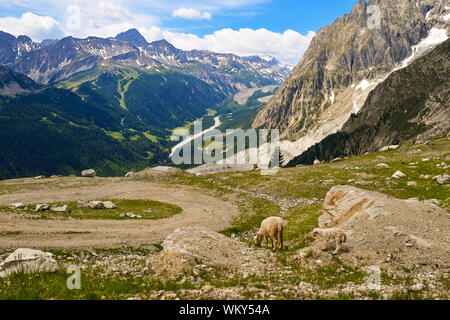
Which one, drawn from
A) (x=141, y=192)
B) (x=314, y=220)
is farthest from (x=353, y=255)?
(x=141, y=192)

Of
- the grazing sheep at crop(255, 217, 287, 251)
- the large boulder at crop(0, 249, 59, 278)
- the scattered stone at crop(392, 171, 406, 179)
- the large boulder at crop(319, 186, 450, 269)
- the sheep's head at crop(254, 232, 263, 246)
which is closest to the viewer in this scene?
the large boulder at crop(0, 249, 59, 278)

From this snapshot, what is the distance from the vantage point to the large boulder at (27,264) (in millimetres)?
17772

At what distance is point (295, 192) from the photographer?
62.6 m

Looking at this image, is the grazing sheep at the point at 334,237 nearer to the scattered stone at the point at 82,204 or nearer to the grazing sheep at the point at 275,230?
the grazing sheep at the point at 275,230

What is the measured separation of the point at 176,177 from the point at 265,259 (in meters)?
65.5

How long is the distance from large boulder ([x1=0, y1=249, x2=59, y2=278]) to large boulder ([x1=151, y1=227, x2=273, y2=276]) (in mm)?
6806

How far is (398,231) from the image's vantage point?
21406 mm

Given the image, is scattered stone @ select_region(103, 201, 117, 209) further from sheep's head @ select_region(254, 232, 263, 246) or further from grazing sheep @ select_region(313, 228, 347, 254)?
grazing sheep @ select_region(313, 228, 347, 254)

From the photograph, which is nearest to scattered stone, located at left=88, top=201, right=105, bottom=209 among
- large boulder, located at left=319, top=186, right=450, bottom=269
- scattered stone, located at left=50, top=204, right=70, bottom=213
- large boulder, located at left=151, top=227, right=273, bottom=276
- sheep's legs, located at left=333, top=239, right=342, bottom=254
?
scattered stone, located at left=50, top=204, right=70, bottom=213

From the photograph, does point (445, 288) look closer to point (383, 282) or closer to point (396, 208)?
Result: point (383, 282)

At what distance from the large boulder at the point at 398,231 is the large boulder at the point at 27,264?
70.2 ft

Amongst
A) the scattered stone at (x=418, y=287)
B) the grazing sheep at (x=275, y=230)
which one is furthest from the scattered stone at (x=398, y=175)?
the scattered stone at (x=418, y=287)

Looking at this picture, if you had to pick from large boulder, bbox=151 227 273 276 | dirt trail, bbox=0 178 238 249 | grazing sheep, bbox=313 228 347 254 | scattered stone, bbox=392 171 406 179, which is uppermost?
scattered stone, bbox=392 171 406 179

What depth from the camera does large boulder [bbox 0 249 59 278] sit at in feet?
58.3
